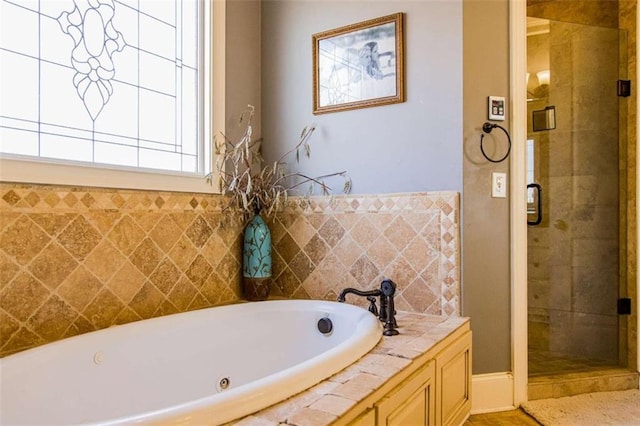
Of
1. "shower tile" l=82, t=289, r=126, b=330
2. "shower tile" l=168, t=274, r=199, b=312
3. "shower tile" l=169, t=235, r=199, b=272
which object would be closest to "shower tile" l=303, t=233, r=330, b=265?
"shower tile" l=169, t=235, r=199, b=272

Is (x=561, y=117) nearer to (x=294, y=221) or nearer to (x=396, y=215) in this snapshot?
(x=396, y=215)

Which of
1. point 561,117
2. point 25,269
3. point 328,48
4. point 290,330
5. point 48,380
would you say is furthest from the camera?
point 561,117

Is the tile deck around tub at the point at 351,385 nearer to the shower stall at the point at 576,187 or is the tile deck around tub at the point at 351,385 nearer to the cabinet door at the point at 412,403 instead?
the cabinet door at the point at 412,403

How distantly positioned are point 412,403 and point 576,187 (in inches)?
79.3

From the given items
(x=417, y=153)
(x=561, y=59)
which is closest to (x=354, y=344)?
(x=417, y=153)

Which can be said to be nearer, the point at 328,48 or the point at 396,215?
the point at 396,215

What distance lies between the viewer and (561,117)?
261cm

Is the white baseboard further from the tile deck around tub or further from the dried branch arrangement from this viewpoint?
the dried branch arrangement

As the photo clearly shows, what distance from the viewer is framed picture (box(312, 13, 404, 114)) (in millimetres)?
2211

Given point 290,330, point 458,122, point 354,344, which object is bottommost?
point 290,330

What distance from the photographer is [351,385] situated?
108 cm

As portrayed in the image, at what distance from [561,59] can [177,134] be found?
7.60ft

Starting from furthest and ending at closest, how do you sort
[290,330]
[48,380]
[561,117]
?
1. [561,117]
2. [290,330]
3. [48,380]

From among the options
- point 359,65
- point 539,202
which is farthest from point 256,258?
point 539,202
